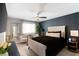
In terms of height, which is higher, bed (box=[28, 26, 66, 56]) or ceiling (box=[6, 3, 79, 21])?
ceiling (box=[6, 3, 79, 21])

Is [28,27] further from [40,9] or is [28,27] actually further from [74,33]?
[74,33]

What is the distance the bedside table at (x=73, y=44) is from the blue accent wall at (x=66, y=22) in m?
0.22

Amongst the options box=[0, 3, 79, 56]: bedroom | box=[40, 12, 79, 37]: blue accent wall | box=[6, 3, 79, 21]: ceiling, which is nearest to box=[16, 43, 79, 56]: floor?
box=[0, 3, 79, 56]: bedroom

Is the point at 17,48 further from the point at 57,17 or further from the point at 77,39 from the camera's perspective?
the point at 77,39

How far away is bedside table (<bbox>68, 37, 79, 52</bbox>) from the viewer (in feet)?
5.94

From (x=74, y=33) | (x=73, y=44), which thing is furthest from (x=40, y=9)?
(x=73, y=44)

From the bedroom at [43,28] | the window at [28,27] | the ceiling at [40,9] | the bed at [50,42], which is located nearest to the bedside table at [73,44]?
the bedroom at [43,28]

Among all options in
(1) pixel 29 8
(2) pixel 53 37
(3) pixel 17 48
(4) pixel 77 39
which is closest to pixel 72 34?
(4) pixel 77 39

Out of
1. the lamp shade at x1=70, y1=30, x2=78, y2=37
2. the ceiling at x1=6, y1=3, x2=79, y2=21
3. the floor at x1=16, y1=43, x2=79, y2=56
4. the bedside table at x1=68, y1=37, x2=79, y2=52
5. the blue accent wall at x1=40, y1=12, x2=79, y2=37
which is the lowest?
the floor at x1=16, y1=43, x2=79, y2=56

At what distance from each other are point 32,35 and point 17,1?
0.77 meters

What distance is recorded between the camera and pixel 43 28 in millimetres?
2018

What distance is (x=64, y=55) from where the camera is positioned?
6.12ft

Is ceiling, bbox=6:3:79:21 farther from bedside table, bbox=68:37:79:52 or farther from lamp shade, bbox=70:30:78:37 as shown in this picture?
bedside table, bbox=68:37:79:52

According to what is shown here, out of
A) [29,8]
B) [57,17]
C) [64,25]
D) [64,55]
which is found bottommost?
[64,55]
